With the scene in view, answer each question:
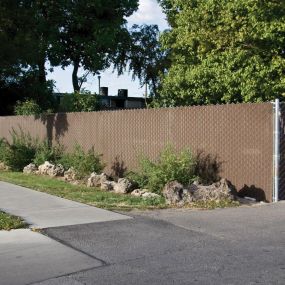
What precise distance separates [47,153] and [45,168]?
1.60 m

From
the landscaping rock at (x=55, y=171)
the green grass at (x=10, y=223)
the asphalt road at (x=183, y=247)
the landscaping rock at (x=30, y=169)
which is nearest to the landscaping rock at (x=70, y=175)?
the landscaping rock at (x=55, y=171)

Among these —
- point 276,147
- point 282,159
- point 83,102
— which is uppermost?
point 83,102

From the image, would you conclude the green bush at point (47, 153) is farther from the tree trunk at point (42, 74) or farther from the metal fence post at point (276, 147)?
the tree trunk at point (42, 74)

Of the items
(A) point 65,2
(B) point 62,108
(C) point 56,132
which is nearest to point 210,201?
(C) point 56,132

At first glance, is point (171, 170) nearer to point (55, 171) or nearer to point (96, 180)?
point (96, 180)

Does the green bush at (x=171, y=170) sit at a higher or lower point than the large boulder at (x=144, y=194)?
higher

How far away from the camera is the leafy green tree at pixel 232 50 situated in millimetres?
19531

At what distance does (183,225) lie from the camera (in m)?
9.24

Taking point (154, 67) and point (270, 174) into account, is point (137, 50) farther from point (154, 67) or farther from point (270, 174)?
point (270, 174)

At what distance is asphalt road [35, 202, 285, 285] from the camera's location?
20.7ft

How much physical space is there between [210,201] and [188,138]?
2642 mm

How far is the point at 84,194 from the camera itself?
13.0 m

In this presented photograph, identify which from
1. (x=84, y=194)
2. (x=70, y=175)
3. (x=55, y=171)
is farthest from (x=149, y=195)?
(x=55, y=171)

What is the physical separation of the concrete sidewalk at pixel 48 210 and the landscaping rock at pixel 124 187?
66.0 inches
